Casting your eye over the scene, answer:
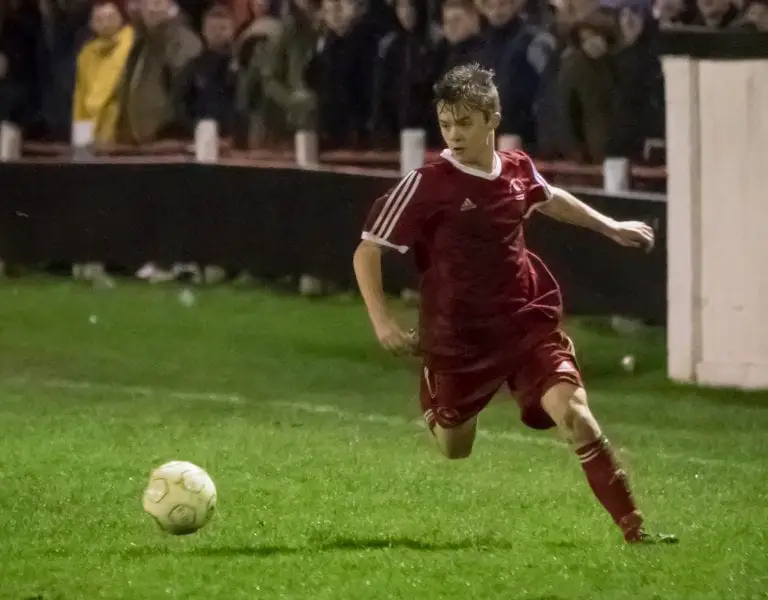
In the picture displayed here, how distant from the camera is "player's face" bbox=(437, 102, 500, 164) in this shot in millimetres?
6516

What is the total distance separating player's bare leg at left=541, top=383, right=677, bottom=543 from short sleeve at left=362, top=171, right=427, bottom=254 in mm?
829

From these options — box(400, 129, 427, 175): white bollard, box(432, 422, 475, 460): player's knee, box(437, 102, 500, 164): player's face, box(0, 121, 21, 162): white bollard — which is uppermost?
box(437, 102, 500, 164): player's face

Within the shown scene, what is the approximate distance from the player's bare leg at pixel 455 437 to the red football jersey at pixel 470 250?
0.98 feet

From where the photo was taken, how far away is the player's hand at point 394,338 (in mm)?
6348

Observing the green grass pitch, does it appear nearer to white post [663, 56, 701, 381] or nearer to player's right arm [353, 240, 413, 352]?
white post [663, 56, 701, 381]

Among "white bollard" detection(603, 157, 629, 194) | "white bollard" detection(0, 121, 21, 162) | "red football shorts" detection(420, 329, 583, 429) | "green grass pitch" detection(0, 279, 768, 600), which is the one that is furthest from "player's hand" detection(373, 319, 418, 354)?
"white bollard" detection(0, 121, 21, 162)

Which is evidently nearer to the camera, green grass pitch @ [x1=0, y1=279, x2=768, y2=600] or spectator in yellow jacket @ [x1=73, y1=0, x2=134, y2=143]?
green grass pitch @ [x1=0, y1=279, x2=768, y2=600]

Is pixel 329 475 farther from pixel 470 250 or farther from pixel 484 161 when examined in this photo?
pixel 484 161

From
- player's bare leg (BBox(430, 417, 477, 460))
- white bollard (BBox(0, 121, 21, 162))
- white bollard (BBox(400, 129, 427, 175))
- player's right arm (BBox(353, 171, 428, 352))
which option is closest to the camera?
player's right arm (BBox(353, 171, 428, 352))

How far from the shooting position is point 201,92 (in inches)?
606

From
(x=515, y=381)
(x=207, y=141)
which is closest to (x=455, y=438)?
(x=515, y=381)

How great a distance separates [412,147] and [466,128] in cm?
709

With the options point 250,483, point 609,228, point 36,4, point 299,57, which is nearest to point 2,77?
point 36,4

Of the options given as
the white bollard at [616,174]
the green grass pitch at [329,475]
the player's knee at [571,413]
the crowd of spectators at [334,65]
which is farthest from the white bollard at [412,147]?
the player's knee at [571,413]
